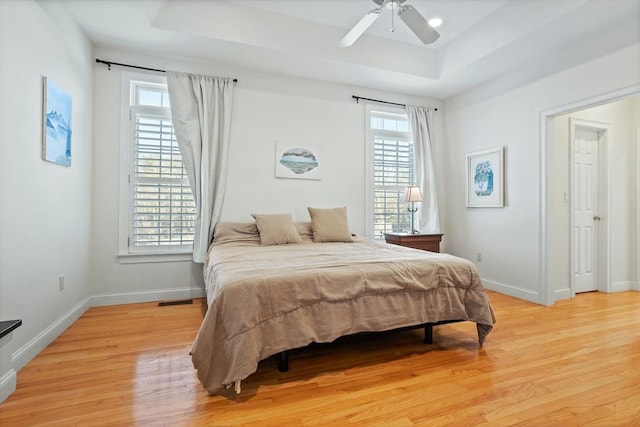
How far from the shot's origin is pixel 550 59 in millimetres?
3361

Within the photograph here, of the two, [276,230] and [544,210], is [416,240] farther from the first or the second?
[276,230]

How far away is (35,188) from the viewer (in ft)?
7.16

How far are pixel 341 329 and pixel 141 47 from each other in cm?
347

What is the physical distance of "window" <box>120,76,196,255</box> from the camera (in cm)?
339

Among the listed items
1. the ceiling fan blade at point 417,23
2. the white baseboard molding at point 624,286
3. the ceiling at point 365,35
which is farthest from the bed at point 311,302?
the white baseboard molding at point 624,286

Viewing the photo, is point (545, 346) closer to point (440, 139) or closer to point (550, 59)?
point (550, 59)

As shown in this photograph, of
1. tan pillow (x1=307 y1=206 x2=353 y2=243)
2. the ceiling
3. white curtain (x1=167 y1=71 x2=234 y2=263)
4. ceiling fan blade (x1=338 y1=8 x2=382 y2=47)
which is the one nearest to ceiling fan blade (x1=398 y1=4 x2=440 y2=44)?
ceiling fan blade (x1=338 y1=8 x2=382 y2=47)

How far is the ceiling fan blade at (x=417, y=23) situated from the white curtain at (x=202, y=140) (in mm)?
2157

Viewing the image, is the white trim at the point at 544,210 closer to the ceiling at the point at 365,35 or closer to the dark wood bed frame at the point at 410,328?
the ceiling at the point at 365,35

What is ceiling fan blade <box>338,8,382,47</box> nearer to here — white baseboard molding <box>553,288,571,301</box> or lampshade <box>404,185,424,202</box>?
lampshade <box>404,185,424,202</box>

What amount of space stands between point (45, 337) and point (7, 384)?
72 cm

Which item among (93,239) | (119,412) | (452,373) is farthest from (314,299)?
(93,239)

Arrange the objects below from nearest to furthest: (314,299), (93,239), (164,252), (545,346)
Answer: (314,299) → (545,346) → (93,239) → (164,252)

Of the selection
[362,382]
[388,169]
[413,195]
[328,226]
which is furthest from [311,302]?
[388,169]
